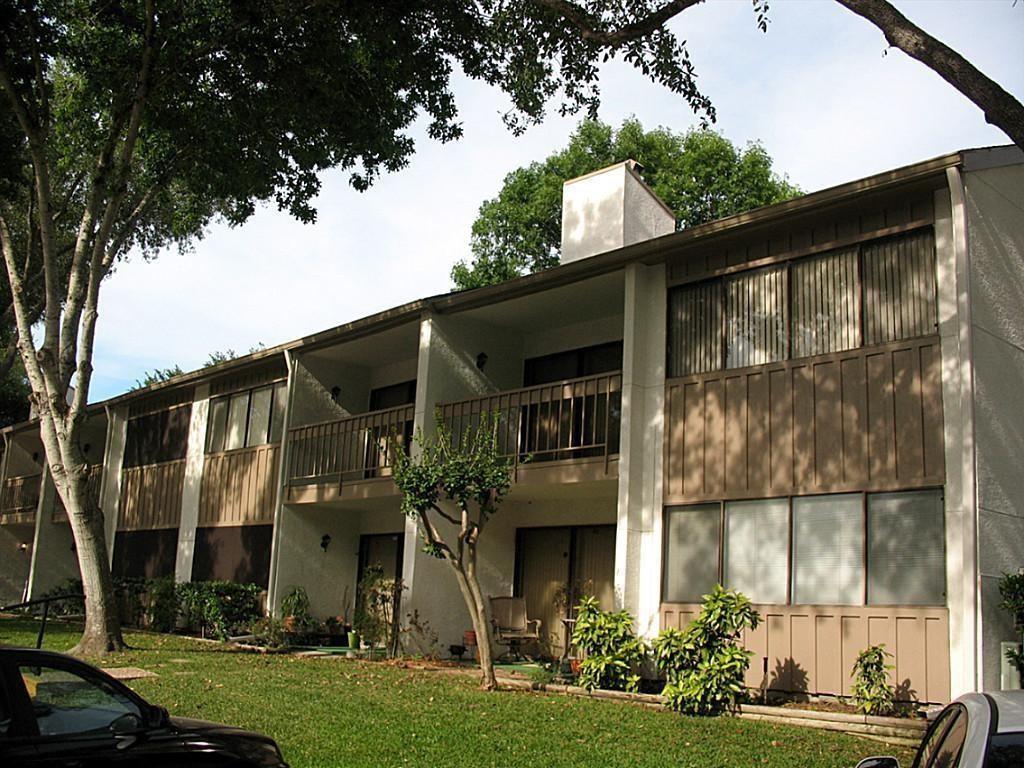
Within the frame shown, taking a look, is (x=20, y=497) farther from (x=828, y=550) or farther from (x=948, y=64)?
(x=948, y=64)

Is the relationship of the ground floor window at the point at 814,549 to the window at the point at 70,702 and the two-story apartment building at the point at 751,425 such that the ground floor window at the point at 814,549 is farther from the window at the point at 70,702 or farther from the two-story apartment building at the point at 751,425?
the window at the point at 70,702

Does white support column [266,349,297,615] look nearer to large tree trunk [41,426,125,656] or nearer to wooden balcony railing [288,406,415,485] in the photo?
wooden balcony railing [288,406,415,485]

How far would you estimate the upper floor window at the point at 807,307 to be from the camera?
12711 mm

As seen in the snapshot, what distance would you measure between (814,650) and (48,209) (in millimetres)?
13569

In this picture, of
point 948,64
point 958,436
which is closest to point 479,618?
point 958,436

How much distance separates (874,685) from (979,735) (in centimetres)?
868

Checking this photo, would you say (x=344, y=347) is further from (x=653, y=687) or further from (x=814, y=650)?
(x=814, y=650)

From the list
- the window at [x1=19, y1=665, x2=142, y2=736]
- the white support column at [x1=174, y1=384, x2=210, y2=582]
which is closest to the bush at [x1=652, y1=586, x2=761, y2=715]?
the window at [x1=19, y1=665, x2=142, y2=736]

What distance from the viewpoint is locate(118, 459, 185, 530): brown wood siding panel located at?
27.0 m

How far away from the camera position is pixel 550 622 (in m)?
18.7

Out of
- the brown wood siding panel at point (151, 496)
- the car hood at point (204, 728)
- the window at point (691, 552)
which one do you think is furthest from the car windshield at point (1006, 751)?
the brown wood siding panel at point (151, 496)

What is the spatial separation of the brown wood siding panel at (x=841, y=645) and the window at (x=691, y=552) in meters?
0.32

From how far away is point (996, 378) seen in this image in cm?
1217

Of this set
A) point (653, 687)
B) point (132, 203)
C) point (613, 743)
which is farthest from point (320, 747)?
point (132, 203)
